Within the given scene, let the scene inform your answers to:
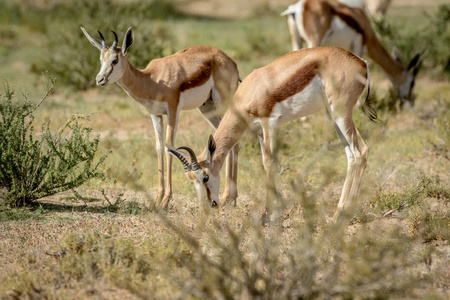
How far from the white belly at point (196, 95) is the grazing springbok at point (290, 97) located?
87 cm

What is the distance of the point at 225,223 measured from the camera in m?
4.87

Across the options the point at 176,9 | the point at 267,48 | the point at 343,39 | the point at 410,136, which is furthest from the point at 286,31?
the point at 410,136

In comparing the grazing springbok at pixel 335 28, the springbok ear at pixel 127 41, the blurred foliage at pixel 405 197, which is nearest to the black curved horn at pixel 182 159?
the springbok ear at pixel 127 41

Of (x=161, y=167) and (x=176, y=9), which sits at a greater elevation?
(x=176, y=9)

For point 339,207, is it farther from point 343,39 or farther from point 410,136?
point 343,39

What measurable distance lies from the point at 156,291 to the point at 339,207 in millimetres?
2360

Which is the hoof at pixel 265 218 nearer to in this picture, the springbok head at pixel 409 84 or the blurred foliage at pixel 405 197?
the blurred foliage at pixel 405 197

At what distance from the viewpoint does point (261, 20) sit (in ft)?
71.2

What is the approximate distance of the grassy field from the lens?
3.68 metres

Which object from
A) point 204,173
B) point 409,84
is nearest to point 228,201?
point 204,173

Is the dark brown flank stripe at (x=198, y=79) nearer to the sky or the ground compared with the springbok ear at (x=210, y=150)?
nearer to the sky

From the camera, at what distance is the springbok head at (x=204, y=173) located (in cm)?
534

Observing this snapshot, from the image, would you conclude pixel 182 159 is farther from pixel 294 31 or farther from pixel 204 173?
pixel 294 31

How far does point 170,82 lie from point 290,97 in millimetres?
1500
